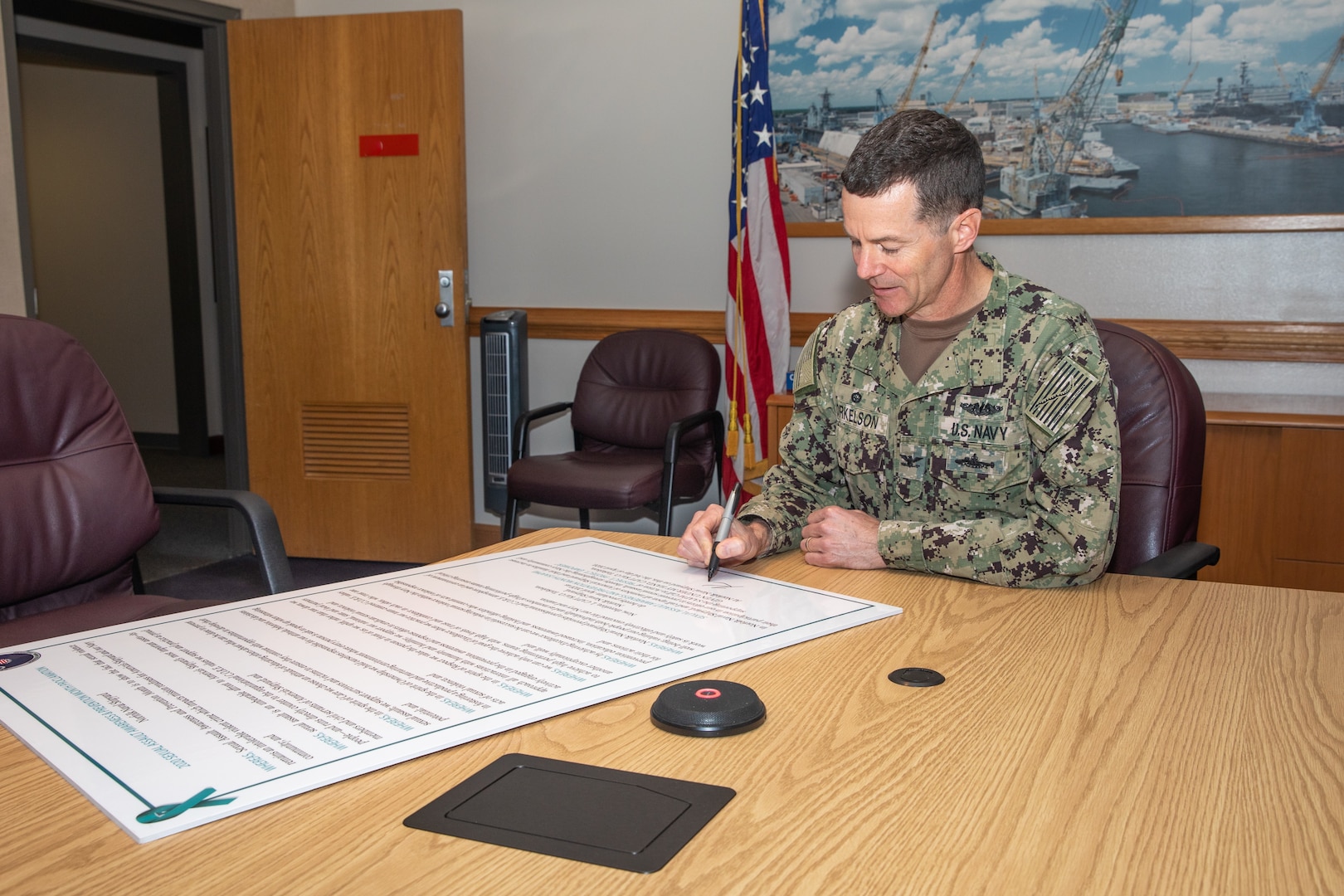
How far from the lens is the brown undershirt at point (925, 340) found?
1.66m

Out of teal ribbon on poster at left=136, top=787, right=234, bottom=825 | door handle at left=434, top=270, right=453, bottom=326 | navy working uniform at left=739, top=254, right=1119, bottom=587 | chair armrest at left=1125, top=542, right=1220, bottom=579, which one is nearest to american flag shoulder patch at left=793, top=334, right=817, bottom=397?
navy working uniform at left=739, top=254, right=1119, bottom=587

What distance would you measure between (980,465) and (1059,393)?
16 centimetres

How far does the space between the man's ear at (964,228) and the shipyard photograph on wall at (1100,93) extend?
7.12 ft

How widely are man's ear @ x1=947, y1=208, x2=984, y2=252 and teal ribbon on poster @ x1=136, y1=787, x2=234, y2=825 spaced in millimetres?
1231

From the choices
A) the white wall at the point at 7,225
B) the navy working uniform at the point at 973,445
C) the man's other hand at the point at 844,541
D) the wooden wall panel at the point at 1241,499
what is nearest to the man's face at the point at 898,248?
the navy working uniform at the point at 973,445

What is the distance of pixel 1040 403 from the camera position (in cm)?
153

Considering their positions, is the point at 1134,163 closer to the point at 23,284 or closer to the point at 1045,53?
the point at 1045,53

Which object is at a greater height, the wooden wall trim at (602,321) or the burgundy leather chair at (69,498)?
the wooden wall trim at (602,321)

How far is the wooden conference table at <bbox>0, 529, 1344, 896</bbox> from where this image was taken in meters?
0.69

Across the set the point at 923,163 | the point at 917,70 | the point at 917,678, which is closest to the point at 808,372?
the point at 923,163

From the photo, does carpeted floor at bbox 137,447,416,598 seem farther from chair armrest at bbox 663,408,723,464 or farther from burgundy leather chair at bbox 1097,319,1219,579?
burgundy leather chair at bbox 1097,319,1219,579

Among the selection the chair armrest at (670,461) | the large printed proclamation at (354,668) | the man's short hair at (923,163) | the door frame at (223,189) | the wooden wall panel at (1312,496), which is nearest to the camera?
the large printed proclamation at (354,668)

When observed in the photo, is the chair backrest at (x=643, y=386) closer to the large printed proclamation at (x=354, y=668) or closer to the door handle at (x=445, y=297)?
the door handle at (x=445, y=297)

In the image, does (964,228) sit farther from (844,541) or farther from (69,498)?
(69,498)
